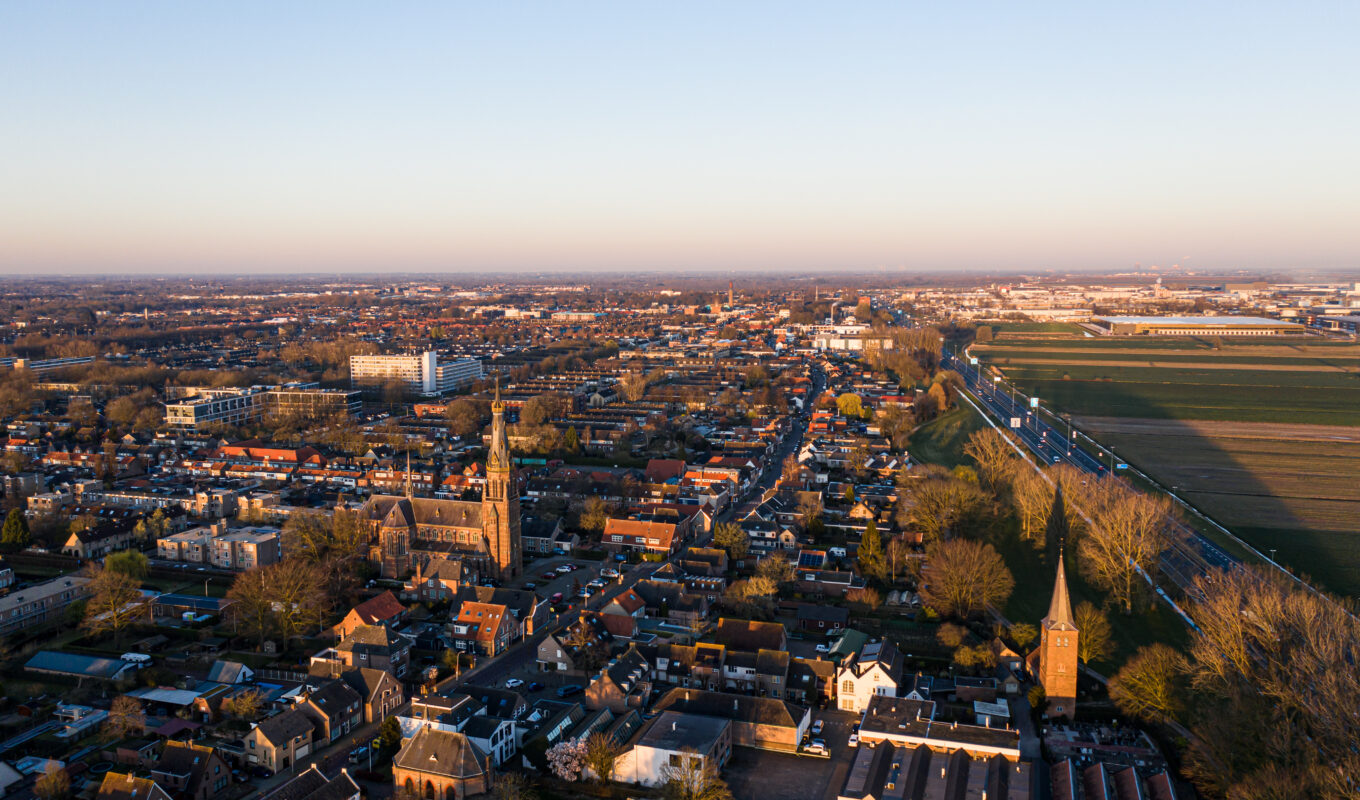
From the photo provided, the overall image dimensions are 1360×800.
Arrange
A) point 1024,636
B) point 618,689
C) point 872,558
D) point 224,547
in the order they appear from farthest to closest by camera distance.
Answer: point 224,547, point 872,558, point 1024,636, point 618,689

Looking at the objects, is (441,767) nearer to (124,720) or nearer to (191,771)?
(191,771)

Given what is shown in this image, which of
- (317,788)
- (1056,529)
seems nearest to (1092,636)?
(1056,529)

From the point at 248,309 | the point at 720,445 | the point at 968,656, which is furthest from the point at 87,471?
the point at 248,309

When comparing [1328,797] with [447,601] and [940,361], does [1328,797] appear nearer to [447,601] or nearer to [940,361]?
[447,601]

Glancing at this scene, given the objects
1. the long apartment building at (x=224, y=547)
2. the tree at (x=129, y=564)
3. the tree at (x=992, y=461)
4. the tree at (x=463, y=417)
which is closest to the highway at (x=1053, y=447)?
the tree at (x=992, y=461)

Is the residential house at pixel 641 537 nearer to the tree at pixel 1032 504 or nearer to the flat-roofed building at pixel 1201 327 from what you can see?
the tree at pixel 1032 504

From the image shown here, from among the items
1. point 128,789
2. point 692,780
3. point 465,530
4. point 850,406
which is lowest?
point 692,780

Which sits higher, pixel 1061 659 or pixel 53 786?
pixel 1061 659

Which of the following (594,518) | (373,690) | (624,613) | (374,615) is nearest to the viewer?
(373,690)
